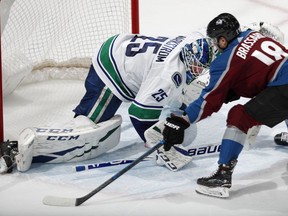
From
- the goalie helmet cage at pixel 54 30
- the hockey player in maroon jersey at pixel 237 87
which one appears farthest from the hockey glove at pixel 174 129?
the goalie helmet cage at pixel 54 30

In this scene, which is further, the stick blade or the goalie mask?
the goalie mask

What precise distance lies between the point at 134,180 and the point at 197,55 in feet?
1.89

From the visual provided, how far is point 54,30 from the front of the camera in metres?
4.42

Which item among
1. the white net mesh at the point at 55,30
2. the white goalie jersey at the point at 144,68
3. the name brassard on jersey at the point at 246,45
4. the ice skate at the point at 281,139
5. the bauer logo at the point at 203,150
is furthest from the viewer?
the white net mesh at the point at 55,30

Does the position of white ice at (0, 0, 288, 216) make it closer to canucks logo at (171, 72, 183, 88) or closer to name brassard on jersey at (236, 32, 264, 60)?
canucks logo at (171, 72, 183, 88)

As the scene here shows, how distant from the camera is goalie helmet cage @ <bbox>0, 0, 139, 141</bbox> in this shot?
4.18 metres

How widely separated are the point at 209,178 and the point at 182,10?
8.16 ft

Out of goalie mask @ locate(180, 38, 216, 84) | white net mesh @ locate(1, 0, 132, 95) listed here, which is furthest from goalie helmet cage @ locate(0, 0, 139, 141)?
goalie mask @ locate(180, 38, 216, 84)

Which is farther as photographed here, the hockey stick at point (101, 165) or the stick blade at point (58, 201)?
the hockey stick at point (101, 165)

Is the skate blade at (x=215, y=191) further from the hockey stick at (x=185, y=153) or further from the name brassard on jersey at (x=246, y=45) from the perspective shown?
the name brassard on jersey at (x=246, y=45)

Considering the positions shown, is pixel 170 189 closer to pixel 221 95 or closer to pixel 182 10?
pixel 221 95

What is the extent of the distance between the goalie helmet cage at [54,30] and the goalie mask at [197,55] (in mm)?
853

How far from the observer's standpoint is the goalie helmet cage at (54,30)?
4176 mm

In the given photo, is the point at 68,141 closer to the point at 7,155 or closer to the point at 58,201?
the point at 7,155
